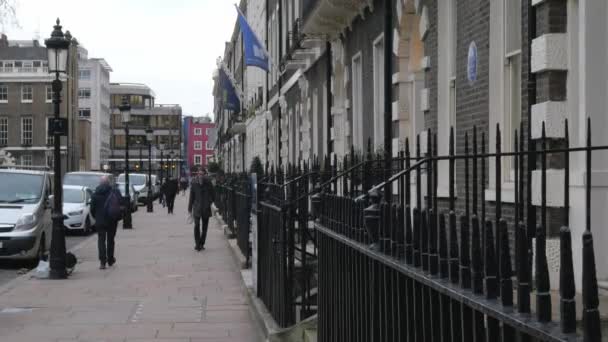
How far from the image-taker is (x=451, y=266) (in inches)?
138

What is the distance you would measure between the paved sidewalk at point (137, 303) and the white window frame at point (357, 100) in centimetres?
338

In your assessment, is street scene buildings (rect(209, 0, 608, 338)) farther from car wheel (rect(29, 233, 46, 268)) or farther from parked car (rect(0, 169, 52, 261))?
car wheel (rect(29, 233, 46, 268))

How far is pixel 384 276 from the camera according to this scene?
14.6 ft

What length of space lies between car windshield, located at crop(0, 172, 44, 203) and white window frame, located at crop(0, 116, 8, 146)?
8802cm

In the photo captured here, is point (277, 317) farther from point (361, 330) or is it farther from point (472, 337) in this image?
point (472, 337)

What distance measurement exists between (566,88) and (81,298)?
8166 mm

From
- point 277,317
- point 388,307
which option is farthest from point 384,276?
point 277,317

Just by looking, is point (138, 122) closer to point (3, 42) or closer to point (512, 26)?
point (3, 42)

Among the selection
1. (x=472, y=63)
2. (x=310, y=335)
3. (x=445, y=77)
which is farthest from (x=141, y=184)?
(x=310, y=335)

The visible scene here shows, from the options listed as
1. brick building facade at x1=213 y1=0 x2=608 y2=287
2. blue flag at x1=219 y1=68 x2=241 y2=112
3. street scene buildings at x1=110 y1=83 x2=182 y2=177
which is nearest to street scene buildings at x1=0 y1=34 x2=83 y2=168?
street scene buildings at x1=110 y1=83 x2=182 y2=177

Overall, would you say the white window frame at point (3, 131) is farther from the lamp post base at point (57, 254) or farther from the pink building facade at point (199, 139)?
the lamp post base at point (57, 254)

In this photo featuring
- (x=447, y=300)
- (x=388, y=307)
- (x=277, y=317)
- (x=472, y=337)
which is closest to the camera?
(x=472, y=337)

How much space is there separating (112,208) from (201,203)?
4.03 metres

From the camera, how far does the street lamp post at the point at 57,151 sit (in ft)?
52.9
